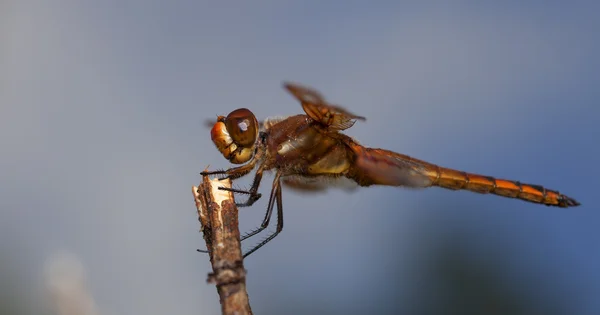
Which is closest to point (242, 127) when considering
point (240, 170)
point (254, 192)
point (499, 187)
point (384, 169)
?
point (240, 170)

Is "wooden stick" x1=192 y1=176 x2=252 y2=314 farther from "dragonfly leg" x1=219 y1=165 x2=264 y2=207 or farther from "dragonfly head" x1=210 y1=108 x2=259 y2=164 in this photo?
"dragonfly head" x1=210 y1=108 x2=259 y2=164

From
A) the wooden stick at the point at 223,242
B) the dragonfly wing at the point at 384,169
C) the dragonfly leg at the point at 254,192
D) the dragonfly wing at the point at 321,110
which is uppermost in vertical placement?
the dragonfly wing at the point at 321,110

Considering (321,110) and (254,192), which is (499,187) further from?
(254,192)

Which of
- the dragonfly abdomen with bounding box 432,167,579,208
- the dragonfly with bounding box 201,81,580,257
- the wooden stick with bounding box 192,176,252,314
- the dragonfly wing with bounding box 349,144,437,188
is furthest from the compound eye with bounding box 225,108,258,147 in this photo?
the dragonfly abdomen with bounding box 432,167,579,208

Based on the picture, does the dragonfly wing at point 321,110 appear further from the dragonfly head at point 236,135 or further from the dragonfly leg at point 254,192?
the dragonfly leg at point 254,192

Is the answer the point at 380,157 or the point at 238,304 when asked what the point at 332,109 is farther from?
the point at 238,304

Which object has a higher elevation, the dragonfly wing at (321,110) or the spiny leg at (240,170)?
the dragonfly wing at (321,110)

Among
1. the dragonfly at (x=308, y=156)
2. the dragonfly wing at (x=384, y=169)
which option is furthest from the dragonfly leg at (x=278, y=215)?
the dragonfly wing at (x=384, y=169)

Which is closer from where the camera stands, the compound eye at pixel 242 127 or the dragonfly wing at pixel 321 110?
the dragonfly wing at pixel 321 110
